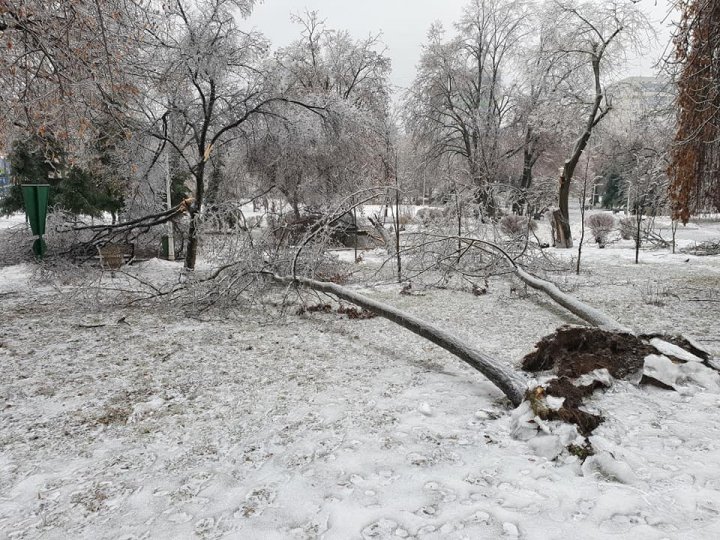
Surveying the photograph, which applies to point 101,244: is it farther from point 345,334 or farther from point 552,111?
point 552,111

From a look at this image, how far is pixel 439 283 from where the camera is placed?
8781 millimetres

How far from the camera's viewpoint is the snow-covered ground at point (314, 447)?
2.09 metres

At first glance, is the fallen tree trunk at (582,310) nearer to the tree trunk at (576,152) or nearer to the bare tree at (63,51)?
the bare tree at (63,51)

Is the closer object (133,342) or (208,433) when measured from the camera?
(208,433)

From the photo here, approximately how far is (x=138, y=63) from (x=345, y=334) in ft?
19.2

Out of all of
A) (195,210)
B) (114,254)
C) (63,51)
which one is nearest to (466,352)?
(63,51)

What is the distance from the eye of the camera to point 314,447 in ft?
9.29

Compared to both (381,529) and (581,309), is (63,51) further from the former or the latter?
(581,309)

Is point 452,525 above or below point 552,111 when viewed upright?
below

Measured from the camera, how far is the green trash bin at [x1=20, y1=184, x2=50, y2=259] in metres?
9.48

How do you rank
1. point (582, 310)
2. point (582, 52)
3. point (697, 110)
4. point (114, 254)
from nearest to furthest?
1. point (582, 310)
2. point (697, 110)
3. point (114, 254)
4. point (582, 52)

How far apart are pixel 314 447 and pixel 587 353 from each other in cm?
243

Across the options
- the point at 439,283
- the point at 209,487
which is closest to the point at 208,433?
the point at 209,487

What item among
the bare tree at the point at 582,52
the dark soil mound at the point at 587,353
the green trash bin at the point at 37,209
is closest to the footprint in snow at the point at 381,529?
the dark soil mound at the point at 587,353
